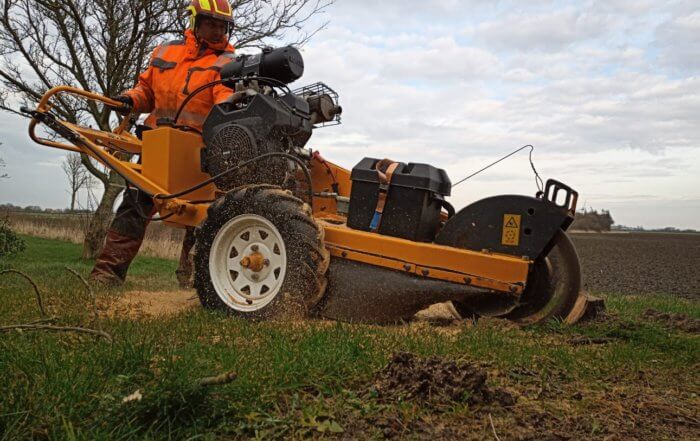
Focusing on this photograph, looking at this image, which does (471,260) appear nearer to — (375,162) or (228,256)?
(375,162)

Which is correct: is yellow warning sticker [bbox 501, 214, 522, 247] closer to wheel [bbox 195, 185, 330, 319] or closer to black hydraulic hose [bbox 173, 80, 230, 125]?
wheel [bbox 195, 185, 330, 319]

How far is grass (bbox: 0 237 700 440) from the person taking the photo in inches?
82.0

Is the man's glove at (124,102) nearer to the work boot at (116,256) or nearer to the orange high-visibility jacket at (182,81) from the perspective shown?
the orange high-visibility jacket at (182,81)

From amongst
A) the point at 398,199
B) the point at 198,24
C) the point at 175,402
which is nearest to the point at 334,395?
the point at 175,402

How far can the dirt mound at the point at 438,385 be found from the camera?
7.73 feet

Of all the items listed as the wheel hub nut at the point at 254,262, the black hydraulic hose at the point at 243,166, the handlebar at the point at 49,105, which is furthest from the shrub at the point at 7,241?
the wheel hub nut at the point at 254,262

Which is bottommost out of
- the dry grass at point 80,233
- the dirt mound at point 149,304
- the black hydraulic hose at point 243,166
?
the dry grass at point 80,233

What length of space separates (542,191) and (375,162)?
4.34ft

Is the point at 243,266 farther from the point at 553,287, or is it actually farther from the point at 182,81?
the point at 182,81

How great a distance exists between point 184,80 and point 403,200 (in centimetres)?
294

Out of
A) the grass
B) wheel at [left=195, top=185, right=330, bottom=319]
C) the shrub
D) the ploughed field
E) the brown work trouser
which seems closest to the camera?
the grass

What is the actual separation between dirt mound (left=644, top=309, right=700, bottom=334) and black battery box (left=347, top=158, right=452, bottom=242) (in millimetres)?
1975

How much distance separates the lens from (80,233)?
1973 cm

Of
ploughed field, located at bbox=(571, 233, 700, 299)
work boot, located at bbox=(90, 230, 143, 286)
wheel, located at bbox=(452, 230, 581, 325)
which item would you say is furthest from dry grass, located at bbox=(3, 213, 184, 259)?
wheel, located at bbox=(452, 230, 581, 325)
